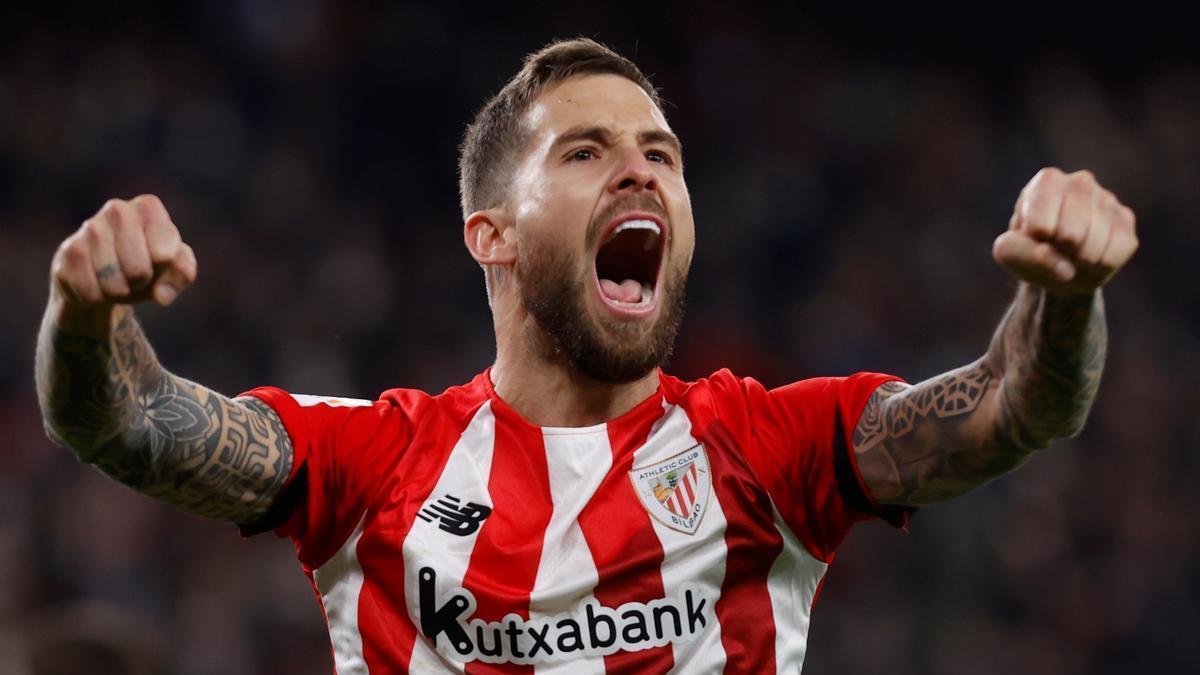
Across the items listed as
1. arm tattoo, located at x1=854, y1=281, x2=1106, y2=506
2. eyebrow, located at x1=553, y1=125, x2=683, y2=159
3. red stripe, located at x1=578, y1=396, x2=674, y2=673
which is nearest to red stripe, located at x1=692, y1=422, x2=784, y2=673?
red stripe, located at x1=578, y1=396, x2=674, y2=673

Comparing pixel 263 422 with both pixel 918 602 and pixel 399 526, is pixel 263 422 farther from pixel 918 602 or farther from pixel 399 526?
pixel 918 602

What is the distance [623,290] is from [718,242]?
5126mm

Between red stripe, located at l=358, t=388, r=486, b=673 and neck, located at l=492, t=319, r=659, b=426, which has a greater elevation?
neck, located at l=492, t=319, r=659, b=426

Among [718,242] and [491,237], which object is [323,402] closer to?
[491,237]

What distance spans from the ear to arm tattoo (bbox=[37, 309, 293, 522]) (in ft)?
2.35

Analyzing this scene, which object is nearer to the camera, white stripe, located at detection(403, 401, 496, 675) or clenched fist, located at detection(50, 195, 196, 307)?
clenched fist, located at detection(50, 195, 196, 307)

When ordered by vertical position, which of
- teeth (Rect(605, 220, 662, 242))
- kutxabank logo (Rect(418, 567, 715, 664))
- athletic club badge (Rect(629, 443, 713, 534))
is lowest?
kutxabank logo (Rect(418, 567, 715, 664))

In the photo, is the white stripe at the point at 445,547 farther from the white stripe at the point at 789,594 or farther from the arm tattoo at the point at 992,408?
the arm tattoo at the point at 992,408

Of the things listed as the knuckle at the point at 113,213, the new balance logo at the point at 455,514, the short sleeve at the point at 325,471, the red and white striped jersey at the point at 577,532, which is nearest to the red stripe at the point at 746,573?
the red and white striped jersey at the point at 577,532

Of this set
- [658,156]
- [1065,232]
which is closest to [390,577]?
[658,156]

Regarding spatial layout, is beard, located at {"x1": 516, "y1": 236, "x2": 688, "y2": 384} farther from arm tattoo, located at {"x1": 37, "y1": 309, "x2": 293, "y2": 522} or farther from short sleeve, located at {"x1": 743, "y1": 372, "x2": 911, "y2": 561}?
arm tattoo, located at {"x1": 37, "y1": 309, "x2": 293, "y2": 522}

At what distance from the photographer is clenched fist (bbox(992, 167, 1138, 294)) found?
215cm

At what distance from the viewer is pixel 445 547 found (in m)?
2.85

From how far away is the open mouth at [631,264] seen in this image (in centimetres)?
315
